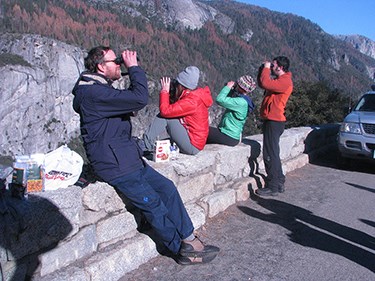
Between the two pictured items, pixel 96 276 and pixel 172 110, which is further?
pixel 172 110

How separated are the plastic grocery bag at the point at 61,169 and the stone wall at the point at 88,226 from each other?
0.34 feet

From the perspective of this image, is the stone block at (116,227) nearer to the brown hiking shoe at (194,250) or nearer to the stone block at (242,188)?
the brown hiking shoe at (194,250)

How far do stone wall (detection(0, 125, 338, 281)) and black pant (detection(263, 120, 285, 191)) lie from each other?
93 centimetres

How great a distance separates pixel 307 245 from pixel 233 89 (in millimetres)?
2364

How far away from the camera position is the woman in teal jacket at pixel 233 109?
17.5ft

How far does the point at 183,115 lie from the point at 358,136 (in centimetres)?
486

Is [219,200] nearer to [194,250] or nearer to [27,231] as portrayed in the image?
[194,250]

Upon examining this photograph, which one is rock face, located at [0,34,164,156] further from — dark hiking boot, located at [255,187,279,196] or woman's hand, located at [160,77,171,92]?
woman's hand, located at [160,77,171,92]

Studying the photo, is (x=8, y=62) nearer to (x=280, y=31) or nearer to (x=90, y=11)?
(x=90, y=11)

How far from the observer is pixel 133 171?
10.6 ft

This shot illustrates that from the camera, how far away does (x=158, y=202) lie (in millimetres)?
3332

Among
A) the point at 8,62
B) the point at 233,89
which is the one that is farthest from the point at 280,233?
the point at 8,62

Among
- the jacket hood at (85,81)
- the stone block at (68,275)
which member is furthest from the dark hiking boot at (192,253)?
the jacket hood at (85,81)

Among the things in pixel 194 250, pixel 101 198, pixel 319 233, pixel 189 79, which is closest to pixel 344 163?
pixel 319 233
